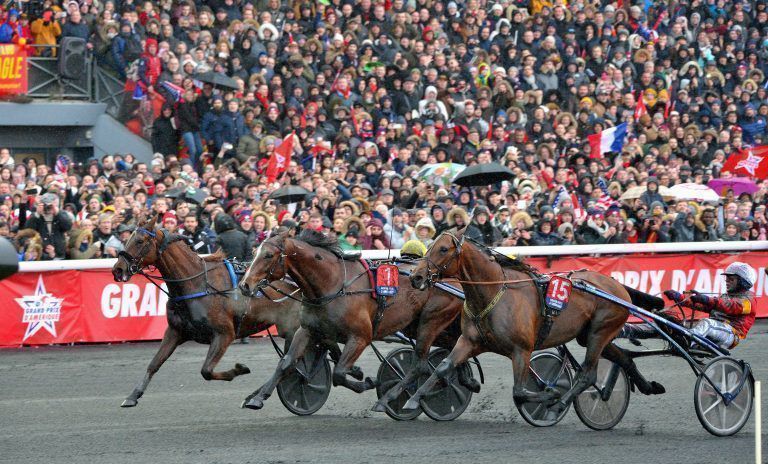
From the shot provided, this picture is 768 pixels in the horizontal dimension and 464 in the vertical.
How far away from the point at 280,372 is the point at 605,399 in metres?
2.53

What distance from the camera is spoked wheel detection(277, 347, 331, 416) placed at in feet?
35.6

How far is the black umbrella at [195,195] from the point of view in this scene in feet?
54.2

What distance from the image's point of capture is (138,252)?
11055 mm

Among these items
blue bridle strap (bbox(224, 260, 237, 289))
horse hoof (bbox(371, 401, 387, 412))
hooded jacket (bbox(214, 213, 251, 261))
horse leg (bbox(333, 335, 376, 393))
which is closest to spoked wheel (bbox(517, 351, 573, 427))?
horse hoof (bbox(371, 401, 387, 412))

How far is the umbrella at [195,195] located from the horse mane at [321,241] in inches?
242

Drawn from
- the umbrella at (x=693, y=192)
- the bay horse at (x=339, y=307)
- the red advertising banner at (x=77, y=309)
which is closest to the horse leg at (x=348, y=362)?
the bay horse at (x=339, y=307)

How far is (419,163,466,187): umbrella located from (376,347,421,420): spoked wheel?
8178mm

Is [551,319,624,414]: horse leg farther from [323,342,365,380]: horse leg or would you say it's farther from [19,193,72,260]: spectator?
[19,193,72,260]: spectator

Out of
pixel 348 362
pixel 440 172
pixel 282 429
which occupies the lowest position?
pixel 282 429

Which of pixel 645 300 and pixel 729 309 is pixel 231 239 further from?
pixel 729 309

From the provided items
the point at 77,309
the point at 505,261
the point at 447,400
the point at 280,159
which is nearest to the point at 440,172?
the point at 280,159

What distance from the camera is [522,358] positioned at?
971 centimetres

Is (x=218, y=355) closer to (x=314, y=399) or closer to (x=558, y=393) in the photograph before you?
(x=314, y=399)

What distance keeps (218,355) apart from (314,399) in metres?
0.88
